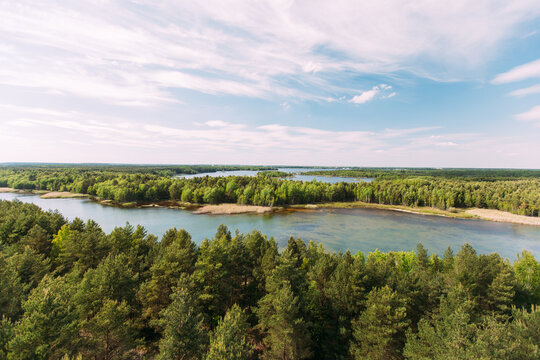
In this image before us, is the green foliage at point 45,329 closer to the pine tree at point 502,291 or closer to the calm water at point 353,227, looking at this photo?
the pine tree at point 502,291

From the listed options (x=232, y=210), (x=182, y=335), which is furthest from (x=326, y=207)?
(x=182, y=335)

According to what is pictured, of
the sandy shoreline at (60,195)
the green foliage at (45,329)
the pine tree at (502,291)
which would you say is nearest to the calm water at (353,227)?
the sandy shoreline at (60,195)

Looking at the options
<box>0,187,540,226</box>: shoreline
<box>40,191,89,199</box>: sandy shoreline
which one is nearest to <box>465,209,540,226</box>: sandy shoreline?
<box>0,187,540,226</box>: shoreline

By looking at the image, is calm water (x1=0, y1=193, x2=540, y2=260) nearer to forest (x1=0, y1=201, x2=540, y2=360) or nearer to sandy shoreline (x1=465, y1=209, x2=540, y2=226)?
sandy shoreline (x1=465, y1=209, x2=540, y2=226)

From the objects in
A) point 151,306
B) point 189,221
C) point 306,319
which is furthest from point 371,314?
point 189,221

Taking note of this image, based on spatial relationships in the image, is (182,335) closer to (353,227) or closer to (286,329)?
(286,329)
